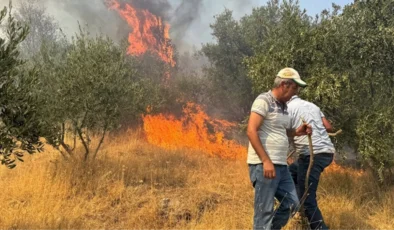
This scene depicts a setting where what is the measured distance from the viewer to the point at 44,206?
20.9ft

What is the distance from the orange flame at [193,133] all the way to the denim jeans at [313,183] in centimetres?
841

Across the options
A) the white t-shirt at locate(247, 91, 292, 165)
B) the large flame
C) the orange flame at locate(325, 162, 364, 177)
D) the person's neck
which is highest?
the large flame

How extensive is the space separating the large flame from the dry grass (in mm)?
15162

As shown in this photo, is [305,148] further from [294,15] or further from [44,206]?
[44,206]

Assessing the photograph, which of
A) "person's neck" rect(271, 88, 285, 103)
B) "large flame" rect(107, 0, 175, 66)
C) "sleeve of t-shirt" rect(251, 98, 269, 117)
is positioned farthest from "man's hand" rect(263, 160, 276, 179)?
"large flame" rect(107, 0, 175, 66)

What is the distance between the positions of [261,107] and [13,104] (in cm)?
325

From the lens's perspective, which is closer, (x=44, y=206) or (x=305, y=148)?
(x=305, y=148)

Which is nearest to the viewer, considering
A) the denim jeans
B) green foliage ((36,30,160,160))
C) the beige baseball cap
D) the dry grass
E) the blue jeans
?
the blue jeans

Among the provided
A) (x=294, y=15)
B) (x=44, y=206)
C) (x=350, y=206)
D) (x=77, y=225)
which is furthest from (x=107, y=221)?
(x=294, y=15)

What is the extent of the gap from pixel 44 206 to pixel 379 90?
319 inches

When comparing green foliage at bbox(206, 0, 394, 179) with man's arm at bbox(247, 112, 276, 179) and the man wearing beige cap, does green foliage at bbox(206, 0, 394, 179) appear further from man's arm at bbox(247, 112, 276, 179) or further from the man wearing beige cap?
man's arm at bbox(247, 112, 276, 179)

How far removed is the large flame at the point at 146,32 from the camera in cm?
2406

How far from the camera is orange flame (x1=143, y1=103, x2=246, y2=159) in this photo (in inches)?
578

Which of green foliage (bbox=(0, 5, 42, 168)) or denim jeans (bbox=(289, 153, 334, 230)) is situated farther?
denim jeans (bbox=(289, 153, 334, 230))
